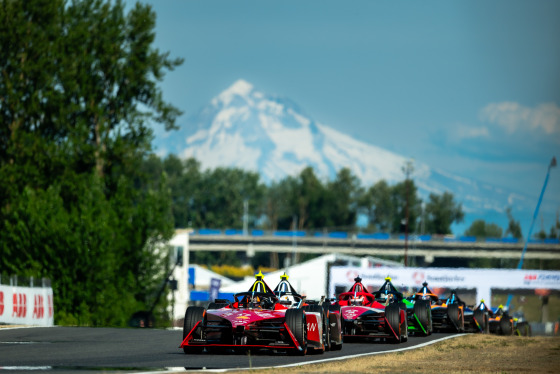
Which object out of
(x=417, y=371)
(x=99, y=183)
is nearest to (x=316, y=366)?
(x=417, y=371)

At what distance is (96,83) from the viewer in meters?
59.2

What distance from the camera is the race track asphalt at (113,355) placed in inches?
592

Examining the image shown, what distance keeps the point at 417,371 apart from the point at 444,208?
174655mm

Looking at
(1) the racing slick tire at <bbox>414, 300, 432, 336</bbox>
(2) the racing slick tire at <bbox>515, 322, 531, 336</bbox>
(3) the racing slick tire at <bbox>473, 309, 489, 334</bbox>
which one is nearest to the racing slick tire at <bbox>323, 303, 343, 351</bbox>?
(1) the racing slick tire at <bbox>414, 300, 432, 336</bbox>

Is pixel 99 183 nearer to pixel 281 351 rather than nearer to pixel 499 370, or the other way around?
pixel 281 351

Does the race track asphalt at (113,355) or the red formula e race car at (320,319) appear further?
the red formula e race car at (320,319)

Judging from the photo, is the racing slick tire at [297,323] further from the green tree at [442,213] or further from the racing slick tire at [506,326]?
the green tree at [442,213]

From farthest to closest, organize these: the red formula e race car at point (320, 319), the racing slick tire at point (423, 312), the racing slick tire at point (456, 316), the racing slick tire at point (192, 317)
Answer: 1. the racing slick tire at point (456, 316)
2. the racing slick tire at point (423, 312)
3. the red formula e race car at point (320, 319)
4. the racing slick tire at point (192, 317)

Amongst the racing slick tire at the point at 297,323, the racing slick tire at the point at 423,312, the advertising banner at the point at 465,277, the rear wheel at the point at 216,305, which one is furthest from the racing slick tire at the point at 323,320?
the advertising banner at the point at 465,277

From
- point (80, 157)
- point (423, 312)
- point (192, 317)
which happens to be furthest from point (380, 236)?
point (192, 317)

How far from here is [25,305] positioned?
1314 inches

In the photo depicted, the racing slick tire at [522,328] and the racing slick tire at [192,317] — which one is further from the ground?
the racing slick tire at [192,317]

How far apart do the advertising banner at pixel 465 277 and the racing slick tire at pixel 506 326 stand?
2022 cm

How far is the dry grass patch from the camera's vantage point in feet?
53.0
